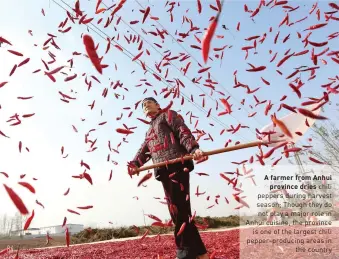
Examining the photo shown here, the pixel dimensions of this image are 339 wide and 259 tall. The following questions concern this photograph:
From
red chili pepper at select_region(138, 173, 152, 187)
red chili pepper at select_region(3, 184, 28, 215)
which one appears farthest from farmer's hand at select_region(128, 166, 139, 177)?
red chili pepper at select_region(3, 184, 28, 215)

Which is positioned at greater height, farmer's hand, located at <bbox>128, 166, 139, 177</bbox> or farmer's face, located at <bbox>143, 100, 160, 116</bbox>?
farmer's face, located at <bbox>143, 100, 160, 116</bbox>

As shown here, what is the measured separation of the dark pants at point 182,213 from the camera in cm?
438

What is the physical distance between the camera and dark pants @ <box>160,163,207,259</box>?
4383mm

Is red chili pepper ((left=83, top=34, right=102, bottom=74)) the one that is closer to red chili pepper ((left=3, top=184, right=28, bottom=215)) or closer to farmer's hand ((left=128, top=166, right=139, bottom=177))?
red chili pepper ((left=3, top=184, right=28, bottom=215))

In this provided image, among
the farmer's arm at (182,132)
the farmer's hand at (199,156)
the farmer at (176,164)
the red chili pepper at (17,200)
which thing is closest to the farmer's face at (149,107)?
the farmer at (176,164)

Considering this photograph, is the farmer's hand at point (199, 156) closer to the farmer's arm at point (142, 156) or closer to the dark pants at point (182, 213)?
the dark pants at point (182, 213)

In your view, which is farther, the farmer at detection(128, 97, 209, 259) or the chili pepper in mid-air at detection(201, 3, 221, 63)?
the farmer at detection(128, 97, 209, 259)

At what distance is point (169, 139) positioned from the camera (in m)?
4.92

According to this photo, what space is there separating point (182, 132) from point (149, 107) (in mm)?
742

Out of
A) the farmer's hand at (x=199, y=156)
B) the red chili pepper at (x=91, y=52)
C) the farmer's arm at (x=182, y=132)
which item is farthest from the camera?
Result: the farmer's arm at (x=182, y=132)

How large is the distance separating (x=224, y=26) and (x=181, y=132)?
2.85 m

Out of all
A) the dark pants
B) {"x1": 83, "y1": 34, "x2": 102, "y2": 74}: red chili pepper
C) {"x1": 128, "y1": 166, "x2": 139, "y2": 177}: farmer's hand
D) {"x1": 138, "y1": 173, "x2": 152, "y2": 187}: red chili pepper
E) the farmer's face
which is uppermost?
the farmer's face

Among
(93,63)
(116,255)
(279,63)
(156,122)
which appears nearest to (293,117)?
(279,63)

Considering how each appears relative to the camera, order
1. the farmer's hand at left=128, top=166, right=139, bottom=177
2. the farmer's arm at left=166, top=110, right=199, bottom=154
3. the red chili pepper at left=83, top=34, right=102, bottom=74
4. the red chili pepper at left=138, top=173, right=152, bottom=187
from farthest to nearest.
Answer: the red chili pepper at left=138, top=173, right=152, bottom=187
the farmer's hand at left=128, top=166, right=139, bottom=177
the farmer's arm at left=166, top=110, right=199, bottom=154
the red chili pepper at left=83, top=34, right=102, bottom=74
